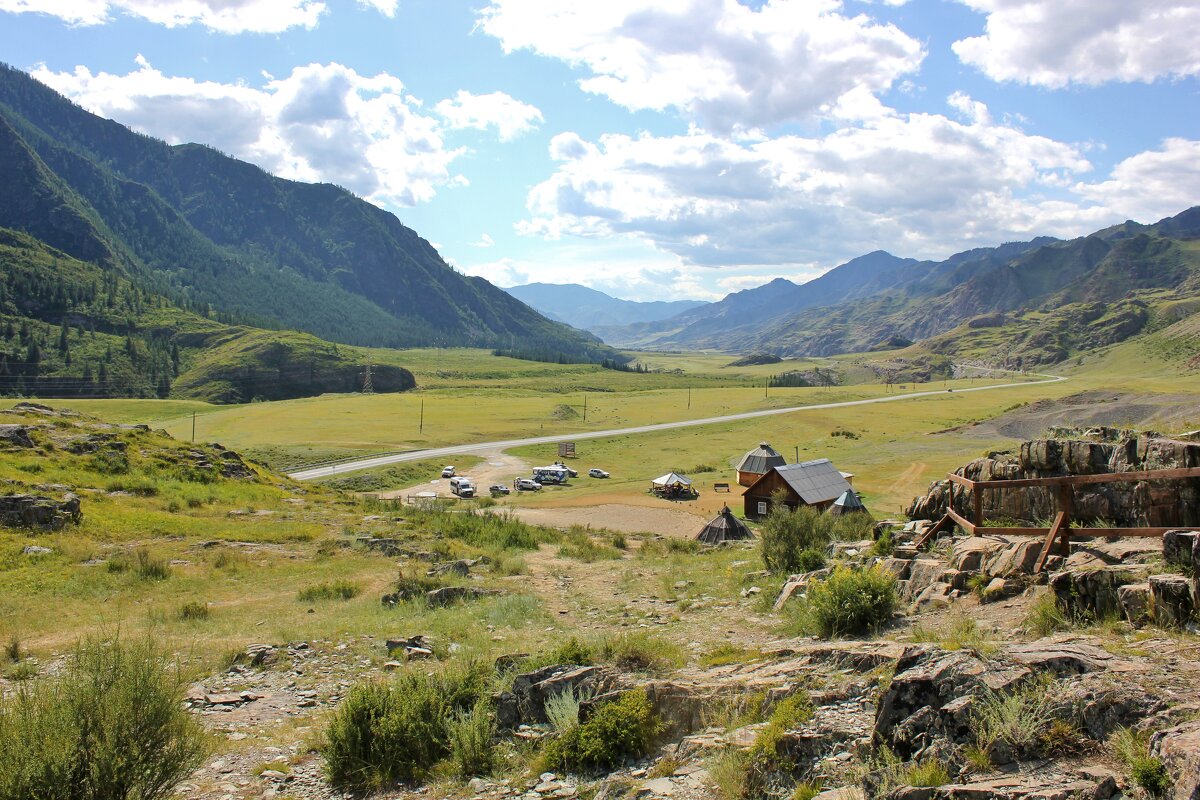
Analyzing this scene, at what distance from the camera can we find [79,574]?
21.0 meters

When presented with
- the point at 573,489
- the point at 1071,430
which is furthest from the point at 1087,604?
the point at 573,489

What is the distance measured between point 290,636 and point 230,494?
25341 millimetres

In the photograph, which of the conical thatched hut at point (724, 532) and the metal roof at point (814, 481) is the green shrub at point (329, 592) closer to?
the conical thatched hut at point (724, 532)

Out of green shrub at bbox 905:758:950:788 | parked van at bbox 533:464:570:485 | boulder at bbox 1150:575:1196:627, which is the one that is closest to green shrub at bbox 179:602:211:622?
green shrub at bbox 905:758:950:788

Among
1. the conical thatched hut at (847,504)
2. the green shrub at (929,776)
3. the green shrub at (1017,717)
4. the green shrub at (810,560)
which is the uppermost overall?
the green shrub at (1017,717)

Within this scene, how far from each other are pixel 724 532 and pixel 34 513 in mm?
29083

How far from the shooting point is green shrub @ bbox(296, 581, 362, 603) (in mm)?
20531

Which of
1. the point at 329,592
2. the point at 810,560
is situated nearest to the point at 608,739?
the point at 810,560

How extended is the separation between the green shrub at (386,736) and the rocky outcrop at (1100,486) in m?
11.5

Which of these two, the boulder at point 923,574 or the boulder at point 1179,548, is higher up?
the boulder at point 1179,548

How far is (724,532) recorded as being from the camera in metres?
35.9

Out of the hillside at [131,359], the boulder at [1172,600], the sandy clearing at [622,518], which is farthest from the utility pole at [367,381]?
the boulder at [1172,600]

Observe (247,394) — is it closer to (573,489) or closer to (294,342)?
(294,342)

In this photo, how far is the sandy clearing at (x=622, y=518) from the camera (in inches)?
1791
